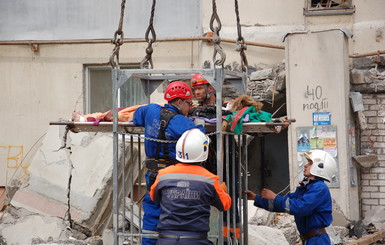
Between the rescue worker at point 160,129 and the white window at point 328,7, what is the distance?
695cm

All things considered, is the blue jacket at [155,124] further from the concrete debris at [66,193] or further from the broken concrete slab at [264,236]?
the concrete debris at [66,193]

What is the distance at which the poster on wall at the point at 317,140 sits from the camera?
1200 cm

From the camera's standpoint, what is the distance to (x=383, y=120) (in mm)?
12461

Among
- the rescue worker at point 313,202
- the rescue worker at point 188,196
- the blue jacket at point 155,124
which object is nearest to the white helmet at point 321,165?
the rescue worker at point 313,202

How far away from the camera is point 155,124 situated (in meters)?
6.87

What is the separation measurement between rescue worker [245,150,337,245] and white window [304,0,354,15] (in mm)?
6706

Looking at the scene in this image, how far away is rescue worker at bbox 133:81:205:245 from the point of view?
6.80 meters

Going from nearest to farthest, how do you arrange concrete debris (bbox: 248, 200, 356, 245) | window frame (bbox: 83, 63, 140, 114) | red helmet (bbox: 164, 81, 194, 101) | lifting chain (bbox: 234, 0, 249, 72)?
red helmet (bbox: 164, 81, 194, 101) → lifting chain (bbox: 234, 0, 249, 72) → concrete debris (bbox: 248, 200, 356, 245) → window frame (bbox: 83, 63, 140, 114)

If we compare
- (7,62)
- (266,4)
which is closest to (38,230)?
(7,62)

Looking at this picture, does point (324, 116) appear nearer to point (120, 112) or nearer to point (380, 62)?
point (380, 62)

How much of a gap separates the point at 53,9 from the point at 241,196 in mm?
7629

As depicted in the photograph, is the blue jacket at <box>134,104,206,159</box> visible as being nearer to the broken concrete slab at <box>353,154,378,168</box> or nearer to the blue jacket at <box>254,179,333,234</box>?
the blue jacket at <box>254,179,333,234</box>

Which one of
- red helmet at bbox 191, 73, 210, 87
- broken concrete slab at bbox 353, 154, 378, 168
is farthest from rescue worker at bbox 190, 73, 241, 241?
broken concrete slab at bbox 353, 154, 378, 168

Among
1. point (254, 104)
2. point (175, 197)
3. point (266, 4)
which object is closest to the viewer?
point (175, 197)
